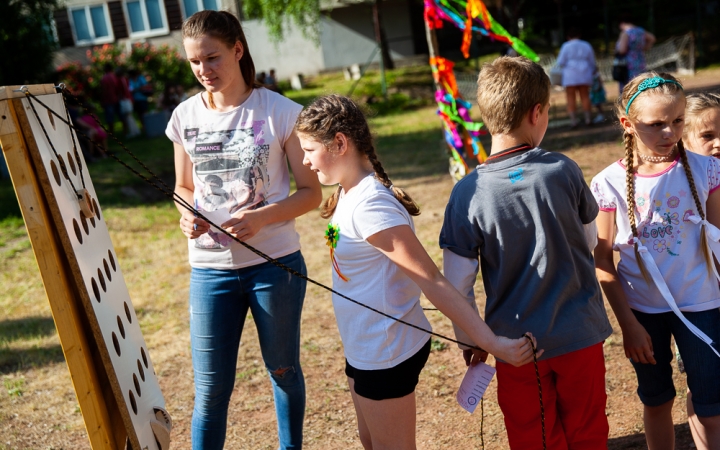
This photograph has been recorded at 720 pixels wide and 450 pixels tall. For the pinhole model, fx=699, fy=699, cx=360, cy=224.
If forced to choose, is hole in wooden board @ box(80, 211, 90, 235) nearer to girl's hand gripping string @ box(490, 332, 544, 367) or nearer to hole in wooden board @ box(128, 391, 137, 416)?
hole in wooden board @ box(128, 391, 137, 416)

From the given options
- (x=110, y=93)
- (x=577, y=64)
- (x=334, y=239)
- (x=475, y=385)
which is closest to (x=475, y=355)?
(x=475, y=385)

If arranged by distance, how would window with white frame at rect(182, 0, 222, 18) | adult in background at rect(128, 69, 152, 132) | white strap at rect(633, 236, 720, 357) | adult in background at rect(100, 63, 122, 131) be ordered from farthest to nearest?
window with white frame at rect(182, 0, 222, 18) → adult in background at rect(128, 69, 152, 132) → adult in background at rect(100, 63, 122, 131) → white strap at rect(633, 236, 720, 357)

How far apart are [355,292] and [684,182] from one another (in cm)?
118

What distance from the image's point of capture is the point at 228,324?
2.60 meters

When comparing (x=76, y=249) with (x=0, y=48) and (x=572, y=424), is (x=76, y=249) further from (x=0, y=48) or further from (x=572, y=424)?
(x=0, y=48)

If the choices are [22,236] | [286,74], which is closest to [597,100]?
[22,236]

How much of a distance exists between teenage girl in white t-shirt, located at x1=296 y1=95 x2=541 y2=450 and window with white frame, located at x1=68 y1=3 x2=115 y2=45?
28.5 meters

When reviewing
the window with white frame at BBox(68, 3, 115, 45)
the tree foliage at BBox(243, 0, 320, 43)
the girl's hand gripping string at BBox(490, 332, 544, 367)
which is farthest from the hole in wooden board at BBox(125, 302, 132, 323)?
the window with white frame at BBox(68, 3, 115, 45)

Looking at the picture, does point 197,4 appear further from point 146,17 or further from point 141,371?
point 141,371

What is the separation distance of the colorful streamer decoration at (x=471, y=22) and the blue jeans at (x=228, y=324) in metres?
4.49

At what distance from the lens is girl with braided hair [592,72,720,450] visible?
7.62ft

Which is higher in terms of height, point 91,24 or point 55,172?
point 91,24

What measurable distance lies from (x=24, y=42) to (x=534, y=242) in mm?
12468

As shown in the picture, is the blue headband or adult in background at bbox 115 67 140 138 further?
A: adult in background at bbox 115 67 140 138
